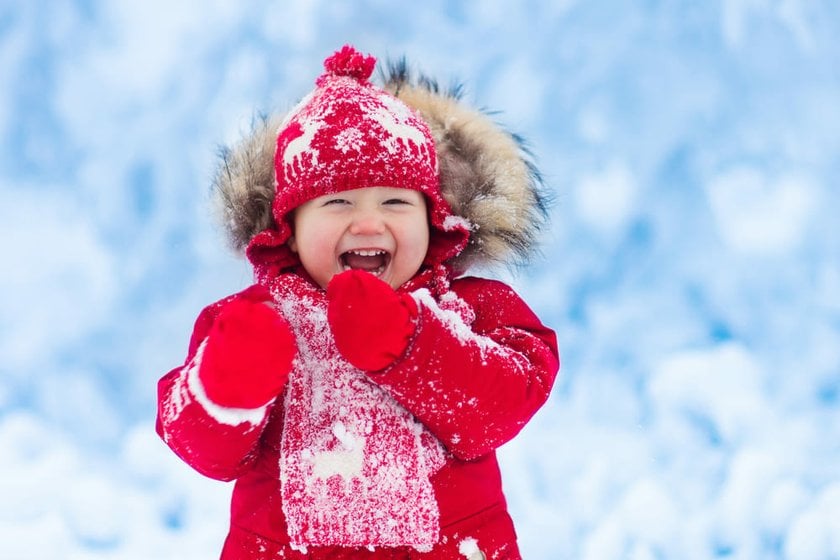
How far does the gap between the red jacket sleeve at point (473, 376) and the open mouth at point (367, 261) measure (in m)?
0.16

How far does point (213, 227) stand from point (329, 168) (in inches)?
12.9

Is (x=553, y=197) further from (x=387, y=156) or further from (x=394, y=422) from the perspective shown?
(x=394, y=422)

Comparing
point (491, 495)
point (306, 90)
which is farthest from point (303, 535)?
point (306, 90)

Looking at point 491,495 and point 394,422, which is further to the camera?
point 491,495

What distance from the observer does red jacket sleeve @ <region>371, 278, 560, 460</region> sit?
1.17 metres

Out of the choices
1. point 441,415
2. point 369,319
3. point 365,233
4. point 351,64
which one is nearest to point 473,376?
point 441,415

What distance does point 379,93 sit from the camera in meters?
1.46

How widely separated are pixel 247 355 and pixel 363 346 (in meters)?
0.14

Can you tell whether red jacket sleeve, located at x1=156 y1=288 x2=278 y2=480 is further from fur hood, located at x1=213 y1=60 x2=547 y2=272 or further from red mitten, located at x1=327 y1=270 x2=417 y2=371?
fur hood, located at x1=213 y1=60 x2=547 y2=272

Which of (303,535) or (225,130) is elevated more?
(225,130)

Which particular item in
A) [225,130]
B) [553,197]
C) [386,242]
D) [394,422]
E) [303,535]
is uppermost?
[225,130]

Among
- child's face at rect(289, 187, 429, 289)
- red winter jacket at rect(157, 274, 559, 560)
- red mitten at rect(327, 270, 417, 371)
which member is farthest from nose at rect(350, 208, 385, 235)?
red mitten at rect(327, 270, 417, 371)

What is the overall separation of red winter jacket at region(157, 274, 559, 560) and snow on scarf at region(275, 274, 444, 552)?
0.06ft

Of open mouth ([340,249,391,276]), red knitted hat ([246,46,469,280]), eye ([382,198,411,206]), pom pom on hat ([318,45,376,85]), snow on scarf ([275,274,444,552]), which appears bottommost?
snow on scarf ([275,274,444,552])
